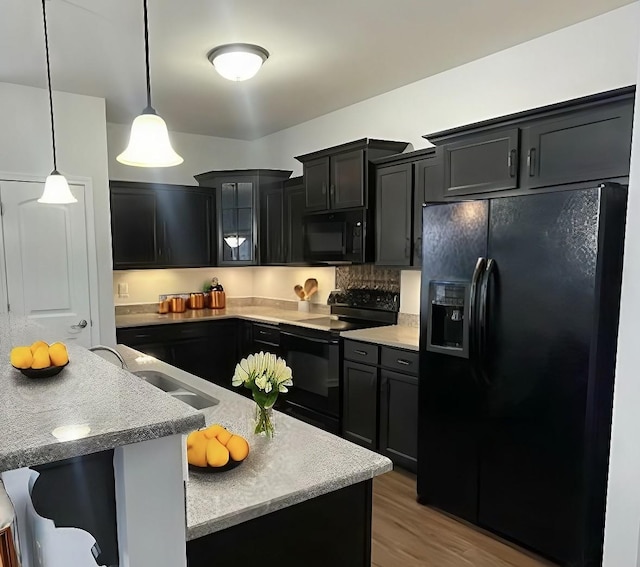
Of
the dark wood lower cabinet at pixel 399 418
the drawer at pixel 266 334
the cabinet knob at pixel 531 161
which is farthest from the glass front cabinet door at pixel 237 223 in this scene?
the cabinet knob at pixel 531 161

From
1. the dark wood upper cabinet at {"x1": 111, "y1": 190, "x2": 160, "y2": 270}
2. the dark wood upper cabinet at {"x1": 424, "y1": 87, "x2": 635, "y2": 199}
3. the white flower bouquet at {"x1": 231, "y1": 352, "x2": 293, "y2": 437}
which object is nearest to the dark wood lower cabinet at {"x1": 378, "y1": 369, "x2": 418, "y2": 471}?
the dark wood upper cabinet at {"x1": 424, "y1": 87, "x2": 635, "y2": 199}

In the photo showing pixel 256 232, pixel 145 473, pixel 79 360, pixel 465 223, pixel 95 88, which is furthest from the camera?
pixel 256 232

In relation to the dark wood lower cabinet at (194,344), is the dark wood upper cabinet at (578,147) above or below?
above

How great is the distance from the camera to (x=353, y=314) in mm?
4422

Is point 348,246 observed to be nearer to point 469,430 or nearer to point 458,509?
point 469,430

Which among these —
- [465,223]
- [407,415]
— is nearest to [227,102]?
[465,223]

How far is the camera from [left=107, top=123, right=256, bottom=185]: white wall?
4910 millimetres

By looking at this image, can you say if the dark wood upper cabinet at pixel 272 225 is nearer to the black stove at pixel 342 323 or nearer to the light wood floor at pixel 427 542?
the black stove at pixel 342 323

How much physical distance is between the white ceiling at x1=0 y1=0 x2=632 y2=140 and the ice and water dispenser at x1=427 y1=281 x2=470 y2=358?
1482mm

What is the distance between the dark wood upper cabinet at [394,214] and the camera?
3590 mm

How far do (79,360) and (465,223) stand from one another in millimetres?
2045

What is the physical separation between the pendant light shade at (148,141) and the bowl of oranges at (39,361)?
90 centimetres

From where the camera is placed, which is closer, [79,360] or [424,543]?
[79,360]

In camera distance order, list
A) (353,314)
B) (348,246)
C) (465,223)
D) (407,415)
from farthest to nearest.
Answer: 1. (353,314)
2. (348,246)
3. (407,415)
4. (465,223)
